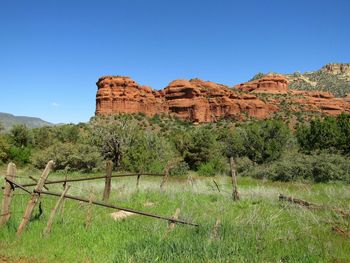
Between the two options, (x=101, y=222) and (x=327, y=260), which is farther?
(x=101, y=222)

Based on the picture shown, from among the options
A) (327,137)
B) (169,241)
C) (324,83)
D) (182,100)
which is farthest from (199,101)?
(169,241)

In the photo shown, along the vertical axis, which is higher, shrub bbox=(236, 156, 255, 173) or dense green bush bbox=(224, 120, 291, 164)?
dense green bush bbox=(224, 120, 291, 164)

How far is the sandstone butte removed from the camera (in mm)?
112438

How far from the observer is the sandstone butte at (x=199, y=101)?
369 feet

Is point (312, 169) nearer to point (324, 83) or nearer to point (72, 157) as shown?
point (72, 157)

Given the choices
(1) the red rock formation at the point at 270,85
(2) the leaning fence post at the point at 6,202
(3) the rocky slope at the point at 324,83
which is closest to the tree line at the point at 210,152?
(2) the leaning fence post at the point at 6,202

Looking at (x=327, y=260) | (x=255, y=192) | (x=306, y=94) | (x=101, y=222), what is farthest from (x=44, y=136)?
(x=306, y=94)

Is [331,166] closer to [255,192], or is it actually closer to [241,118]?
[255,192]

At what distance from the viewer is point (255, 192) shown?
15219mm

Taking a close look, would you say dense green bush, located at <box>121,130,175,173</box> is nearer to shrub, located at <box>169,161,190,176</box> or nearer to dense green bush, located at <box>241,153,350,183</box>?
shrub, located at <box>169,161,190,176</box>

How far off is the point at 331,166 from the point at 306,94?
351ft

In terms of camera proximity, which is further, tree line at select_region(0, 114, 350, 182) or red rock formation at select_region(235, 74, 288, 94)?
red rock formation at select_region(235, 74, 288, 94)

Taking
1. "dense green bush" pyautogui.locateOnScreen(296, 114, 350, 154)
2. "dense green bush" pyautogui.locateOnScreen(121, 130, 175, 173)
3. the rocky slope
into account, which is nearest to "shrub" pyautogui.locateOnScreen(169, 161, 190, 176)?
"dense green bush" pyautogui.locateOnScreen(121, 130, 175, 173)

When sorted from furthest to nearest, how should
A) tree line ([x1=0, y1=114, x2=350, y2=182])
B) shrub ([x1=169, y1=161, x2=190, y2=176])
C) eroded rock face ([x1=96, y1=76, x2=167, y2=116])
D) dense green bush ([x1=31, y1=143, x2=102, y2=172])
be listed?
1. eroded rock face ([x1=96, y1=76, x2=167, y2=116])
2. dense green bush ([x1=31, y1=143, x2=102, y2=172])
3. shrub ([x1=169, y1=161, x2=190, y2=176])
4. tree line ([x1=0, y1=114, x2=350, y2=182])
